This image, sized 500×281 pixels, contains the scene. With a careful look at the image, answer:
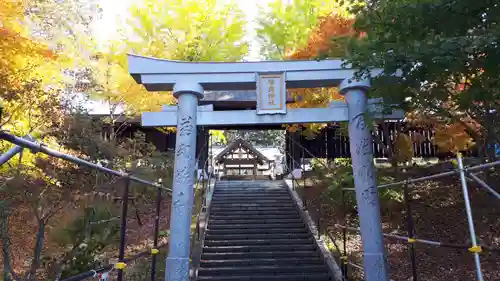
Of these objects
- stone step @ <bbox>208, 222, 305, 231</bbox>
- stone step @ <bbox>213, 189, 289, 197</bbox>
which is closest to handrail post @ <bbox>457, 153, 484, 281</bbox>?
stone step @ <bbox>208, 222, 305, 231</bbox>

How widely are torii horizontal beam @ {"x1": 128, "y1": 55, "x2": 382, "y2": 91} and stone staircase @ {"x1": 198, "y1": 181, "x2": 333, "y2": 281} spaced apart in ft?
12.7

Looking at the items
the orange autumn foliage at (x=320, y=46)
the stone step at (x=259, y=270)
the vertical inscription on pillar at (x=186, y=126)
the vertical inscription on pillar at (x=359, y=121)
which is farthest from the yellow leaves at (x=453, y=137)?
the vertical inscription on pillar at (x=186, y=126)

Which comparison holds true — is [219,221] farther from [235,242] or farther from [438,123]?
[438,123]

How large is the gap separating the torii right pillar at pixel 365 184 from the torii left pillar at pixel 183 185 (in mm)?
2997

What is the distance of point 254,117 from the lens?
7230 mm

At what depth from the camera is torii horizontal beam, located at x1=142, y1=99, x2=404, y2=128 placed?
23.6 ft

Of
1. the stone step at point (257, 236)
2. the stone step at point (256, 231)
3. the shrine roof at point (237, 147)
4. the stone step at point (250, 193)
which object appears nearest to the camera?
the stone step at point (257, 236)

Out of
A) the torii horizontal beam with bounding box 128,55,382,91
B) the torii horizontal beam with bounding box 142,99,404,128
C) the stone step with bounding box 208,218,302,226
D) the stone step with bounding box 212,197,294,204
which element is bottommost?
the stone step with bounding box 208,218,302,226

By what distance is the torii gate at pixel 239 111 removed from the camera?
275 inches

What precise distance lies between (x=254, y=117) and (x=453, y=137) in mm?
6340

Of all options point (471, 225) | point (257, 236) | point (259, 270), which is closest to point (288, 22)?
point (257, 236)

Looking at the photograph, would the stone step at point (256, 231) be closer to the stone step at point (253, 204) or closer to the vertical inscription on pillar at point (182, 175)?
the stone step at point (253, 204)

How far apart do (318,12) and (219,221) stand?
8302 millimetres

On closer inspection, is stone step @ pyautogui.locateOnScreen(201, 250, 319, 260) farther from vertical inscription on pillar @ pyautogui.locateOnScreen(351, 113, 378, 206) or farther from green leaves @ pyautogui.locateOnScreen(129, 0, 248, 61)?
green leaves @ pyautogui.locateOnScreen(129, 0, 248, 61)
